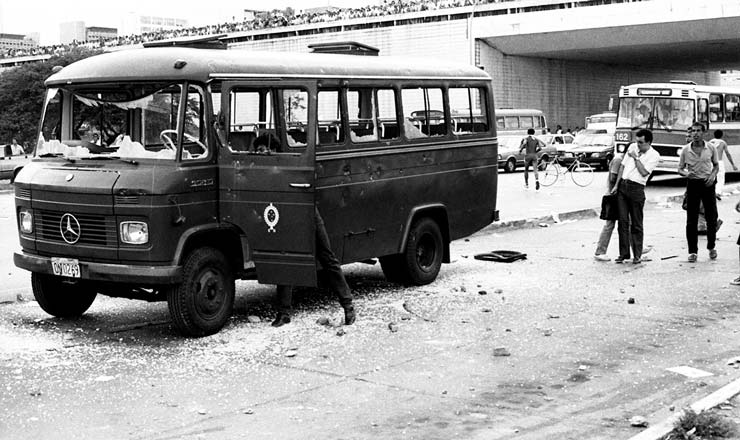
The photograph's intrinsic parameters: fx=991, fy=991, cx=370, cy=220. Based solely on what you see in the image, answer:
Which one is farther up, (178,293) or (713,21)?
(713,21)

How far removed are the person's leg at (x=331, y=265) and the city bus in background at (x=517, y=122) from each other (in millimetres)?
34386

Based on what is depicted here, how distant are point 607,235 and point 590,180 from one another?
664 inches

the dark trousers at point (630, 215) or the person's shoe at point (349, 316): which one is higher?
the dark trousers at point (630, 215)

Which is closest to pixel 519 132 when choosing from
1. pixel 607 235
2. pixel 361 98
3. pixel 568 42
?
pixel 568 42

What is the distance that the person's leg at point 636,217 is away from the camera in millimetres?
13188

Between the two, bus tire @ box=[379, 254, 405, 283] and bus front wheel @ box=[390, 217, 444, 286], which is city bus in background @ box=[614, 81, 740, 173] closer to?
bus front wheel @ box=[390, 217, 444, 286]

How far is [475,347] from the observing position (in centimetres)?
854

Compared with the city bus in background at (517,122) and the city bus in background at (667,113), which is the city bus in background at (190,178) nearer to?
the city bus in background at (667,113)

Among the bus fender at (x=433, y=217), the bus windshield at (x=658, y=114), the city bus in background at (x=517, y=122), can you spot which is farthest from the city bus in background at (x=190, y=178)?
the city bus in background at (x=517, y=122)

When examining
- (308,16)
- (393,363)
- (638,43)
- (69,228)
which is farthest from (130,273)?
(308,16)

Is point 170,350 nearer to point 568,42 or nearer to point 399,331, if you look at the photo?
point 399,331

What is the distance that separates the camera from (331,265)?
364 inches

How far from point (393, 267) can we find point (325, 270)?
229cm

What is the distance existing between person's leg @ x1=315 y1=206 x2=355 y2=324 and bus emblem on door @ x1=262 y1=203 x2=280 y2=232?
0.37m
